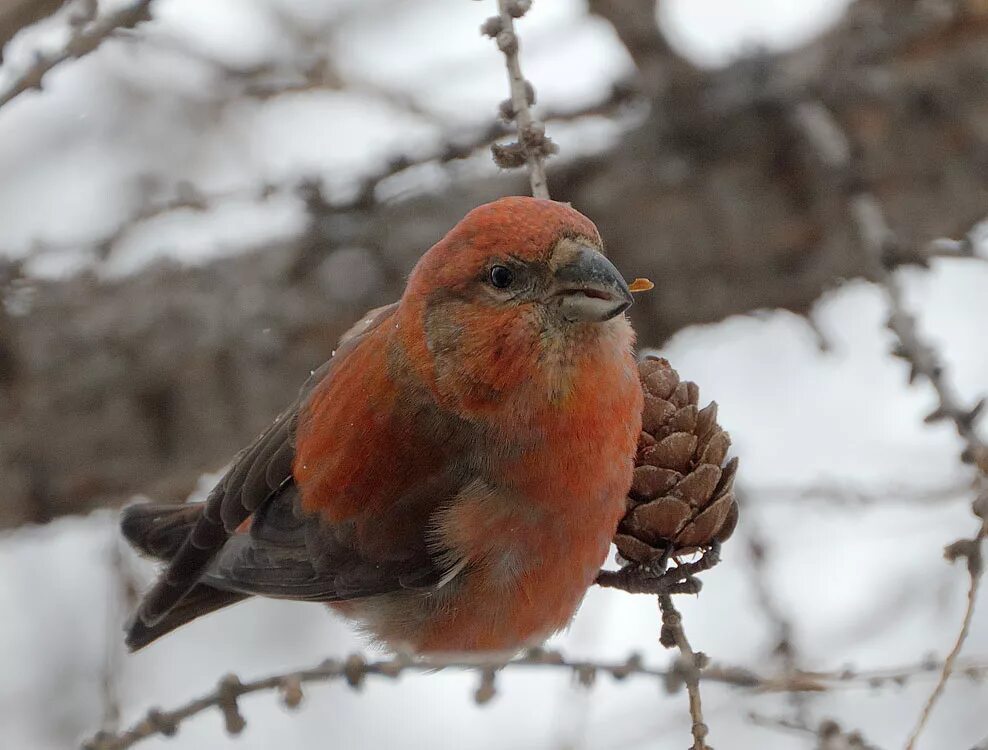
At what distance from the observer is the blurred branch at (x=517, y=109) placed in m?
2.45

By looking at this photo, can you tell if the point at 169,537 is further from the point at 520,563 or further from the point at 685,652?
the point at 685,652

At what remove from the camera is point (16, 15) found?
2.09 meters

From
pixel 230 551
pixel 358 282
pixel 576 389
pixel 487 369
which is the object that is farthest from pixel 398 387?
pixel 358 282

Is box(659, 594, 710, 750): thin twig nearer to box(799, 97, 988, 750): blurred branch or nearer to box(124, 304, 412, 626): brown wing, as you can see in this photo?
box(799, 97, 988, 750): blurred branch

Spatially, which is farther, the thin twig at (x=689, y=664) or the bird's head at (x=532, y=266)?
the bird's head at (x=532, y=266)

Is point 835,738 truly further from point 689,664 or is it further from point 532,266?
point 532,266

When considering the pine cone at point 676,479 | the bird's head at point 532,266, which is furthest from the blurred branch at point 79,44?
the pine cone at point 676,479

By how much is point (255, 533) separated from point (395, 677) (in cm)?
198

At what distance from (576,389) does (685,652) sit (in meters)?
0.86

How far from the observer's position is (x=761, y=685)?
70.1 inches

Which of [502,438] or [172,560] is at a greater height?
[502,438]

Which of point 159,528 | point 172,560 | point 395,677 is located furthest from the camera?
point 159,528

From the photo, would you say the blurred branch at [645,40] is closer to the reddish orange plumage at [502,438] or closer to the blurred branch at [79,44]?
the reddish orange plumage at [502,438]

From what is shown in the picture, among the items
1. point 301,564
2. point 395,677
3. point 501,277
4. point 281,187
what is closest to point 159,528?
point 301,564
